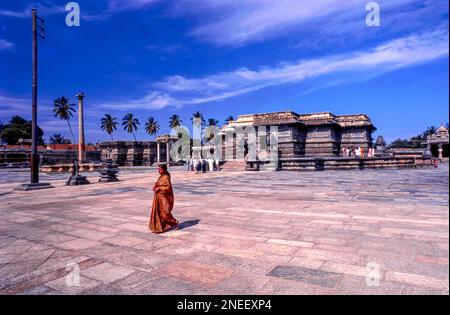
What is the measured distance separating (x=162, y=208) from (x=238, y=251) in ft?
6.36

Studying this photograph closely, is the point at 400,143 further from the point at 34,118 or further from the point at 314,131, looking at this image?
the point at 34,118

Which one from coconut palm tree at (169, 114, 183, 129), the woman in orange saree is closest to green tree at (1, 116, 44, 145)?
coconut palm tree at (169, 114, 183, 129)

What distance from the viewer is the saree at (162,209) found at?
5.46m

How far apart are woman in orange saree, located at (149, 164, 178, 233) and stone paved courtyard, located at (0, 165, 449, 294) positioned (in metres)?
0.20

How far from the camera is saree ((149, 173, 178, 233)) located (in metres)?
5.46

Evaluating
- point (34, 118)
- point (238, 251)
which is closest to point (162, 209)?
point (238, 251)

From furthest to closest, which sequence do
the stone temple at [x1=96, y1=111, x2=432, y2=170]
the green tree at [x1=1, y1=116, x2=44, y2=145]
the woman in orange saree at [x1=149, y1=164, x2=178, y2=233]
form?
the green tree at [x1=1, y1=116, x2=44, y2=145] → the stone temple at [x1=96, y1=111, x2=432, y2=170] → the woman in orange saree at [x1=149, y1=164, x2=178, y2=233]

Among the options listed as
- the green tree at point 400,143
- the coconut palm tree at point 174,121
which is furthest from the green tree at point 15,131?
the green tree at point 400,143

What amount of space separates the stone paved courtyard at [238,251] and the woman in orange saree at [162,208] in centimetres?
20

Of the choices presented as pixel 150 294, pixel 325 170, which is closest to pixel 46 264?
pixel 150 294

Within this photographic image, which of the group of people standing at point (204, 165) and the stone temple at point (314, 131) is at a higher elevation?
the stone temple at point (314, 131)

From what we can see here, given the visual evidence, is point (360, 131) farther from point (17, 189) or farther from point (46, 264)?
point (46, 264)

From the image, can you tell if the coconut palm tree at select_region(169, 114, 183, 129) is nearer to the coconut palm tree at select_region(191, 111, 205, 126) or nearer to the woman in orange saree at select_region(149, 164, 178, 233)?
the coconut palm tree at select_region(191, 111, 205, 126)

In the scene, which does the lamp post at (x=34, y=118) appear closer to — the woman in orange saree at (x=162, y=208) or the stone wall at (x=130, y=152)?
the woman in orange saree at (x=162, y=208)
